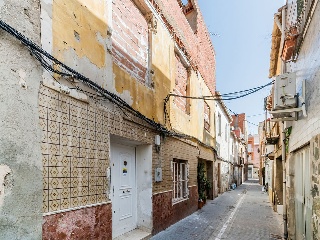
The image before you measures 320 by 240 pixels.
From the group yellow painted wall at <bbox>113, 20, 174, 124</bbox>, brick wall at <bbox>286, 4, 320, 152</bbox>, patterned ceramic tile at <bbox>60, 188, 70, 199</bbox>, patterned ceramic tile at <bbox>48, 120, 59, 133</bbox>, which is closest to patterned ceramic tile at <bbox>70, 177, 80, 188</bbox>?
patterned ceramic tile at <bbox>60, 188, 70, 199</bbox>

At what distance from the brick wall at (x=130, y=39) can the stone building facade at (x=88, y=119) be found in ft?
0.08

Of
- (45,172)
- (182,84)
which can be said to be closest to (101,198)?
(45,172)

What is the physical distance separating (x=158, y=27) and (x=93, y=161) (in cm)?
482

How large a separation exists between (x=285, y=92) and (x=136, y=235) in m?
4.73

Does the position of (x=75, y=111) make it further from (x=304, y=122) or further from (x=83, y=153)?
(x=304, y=122)

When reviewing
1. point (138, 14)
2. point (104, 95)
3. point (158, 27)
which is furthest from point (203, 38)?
point (104, 95)

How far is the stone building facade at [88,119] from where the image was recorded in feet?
10.2

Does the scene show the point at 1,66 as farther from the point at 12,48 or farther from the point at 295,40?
the point at 295,40

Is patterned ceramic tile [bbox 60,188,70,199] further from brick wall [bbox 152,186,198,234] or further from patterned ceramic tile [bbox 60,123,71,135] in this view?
brick wall [bbox 152,186,198,234]

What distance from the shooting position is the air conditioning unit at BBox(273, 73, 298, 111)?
542 centimetres

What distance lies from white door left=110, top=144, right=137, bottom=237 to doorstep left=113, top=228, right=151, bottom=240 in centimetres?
8

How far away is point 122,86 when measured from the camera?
561 cm

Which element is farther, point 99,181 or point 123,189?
point 123,189

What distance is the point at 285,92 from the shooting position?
5.57 meters
